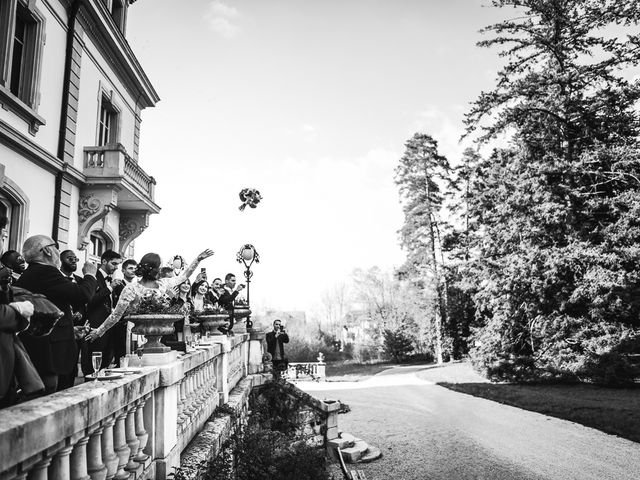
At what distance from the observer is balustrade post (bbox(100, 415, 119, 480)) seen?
8.21 ft

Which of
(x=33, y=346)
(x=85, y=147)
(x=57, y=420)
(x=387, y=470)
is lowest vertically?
(x=387, y=470)

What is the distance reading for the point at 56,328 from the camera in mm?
3365

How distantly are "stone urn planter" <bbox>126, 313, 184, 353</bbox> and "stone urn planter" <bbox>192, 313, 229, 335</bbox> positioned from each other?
11.1 ft

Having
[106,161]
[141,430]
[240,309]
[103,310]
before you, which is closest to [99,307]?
A: [103,310]

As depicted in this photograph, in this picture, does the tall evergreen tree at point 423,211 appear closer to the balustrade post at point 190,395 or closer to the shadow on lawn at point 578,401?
the shadow on lawn at point 578,401

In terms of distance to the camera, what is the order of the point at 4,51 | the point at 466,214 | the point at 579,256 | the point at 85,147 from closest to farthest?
the point at 4,51, the point at 85,147, the point at 579,256, the point at 466,214

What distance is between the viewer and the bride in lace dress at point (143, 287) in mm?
3797

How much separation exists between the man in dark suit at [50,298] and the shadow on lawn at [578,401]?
11.1m

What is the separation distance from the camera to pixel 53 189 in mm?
10000

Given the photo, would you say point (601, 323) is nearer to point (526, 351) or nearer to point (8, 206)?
point (526, 351)

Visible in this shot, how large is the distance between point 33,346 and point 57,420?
1.52 meters

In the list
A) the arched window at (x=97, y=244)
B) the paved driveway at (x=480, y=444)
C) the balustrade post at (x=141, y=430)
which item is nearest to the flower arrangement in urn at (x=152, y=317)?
the balustrade post at (x=141, y=430)

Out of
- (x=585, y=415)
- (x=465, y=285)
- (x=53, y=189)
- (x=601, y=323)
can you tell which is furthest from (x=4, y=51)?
(x=465, y=285)

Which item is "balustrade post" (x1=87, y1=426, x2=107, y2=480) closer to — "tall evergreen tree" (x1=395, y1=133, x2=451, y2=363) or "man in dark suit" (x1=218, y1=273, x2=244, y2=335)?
"man in dark suit" (x1=218, y1=273, x2=244, y2=335)
